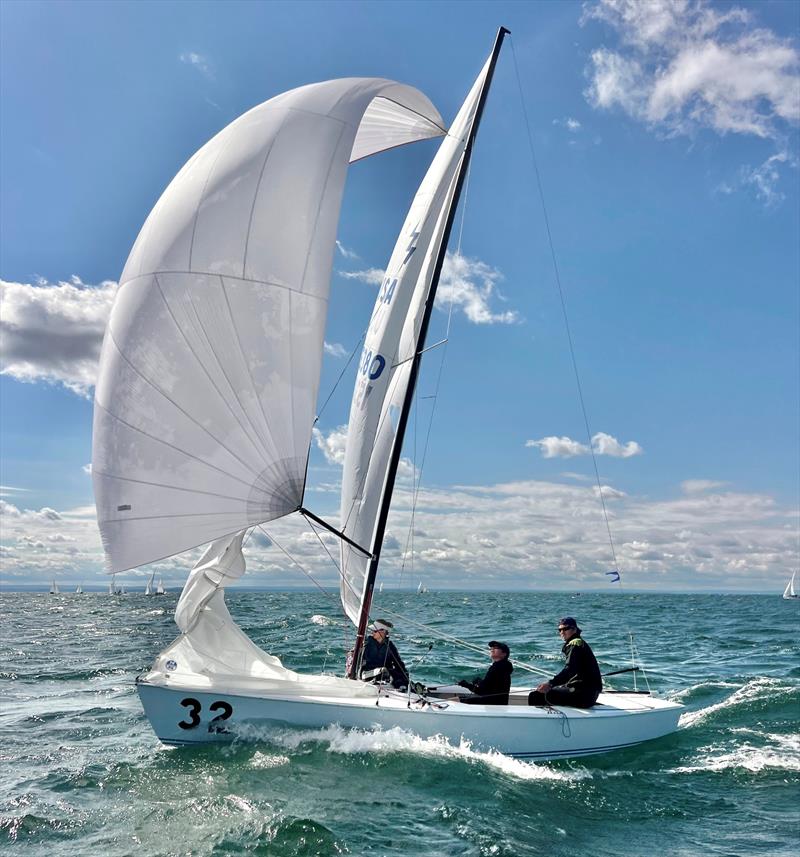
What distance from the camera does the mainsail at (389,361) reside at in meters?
9.83

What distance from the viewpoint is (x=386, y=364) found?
10172 mm

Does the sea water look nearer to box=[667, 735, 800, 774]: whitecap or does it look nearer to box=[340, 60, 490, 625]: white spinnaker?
box=[667, 735, 800, 774]: whitecap

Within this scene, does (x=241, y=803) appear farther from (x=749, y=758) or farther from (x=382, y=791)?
(x=749, y=758)

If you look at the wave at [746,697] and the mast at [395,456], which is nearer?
the mast at [395,456]

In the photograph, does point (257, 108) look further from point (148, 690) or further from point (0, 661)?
point (0, 661)

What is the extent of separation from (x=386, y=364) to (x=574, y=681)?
4.89m

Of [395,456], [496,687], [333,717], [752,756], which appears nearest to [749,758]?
[752,756]

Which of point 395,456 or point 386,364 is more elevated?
point 386,364

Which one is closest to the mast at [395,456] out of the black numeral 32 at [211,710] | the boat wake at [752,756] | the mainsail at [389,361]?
the mainsail at [389,361]

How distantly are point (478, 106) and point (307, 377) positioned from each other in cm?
513

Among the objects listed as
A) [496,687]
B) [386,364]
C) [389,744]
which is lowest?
[389,744]

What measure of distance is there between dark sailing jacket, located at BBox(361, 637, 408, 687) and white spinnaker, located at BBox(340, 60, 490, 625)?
39cm

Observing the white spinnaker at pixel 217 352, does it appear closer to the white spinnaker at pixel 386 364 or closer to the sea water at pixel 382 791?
the white spinnaker at pixel 386 364

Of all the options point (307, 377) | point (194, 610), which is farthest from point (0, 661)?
point (307, 377)
